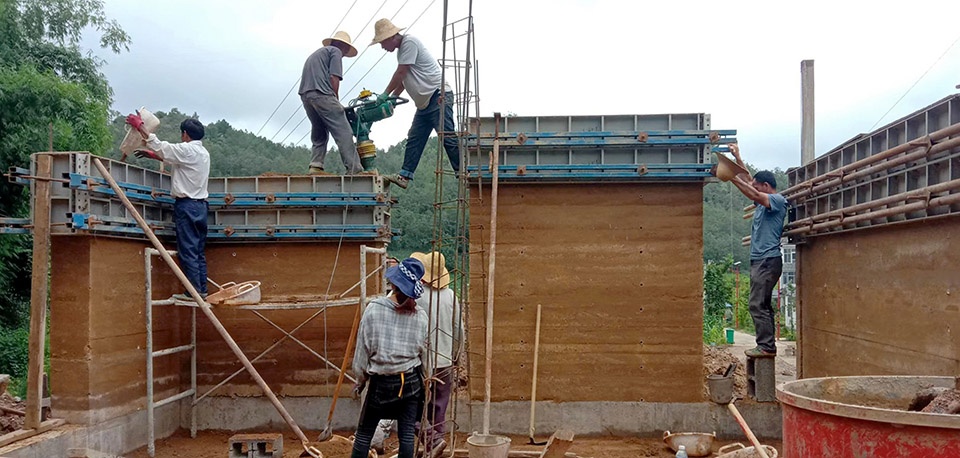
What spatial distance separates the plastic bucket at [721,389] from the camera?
8.02 metres

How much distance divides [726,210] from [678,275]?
188 feet

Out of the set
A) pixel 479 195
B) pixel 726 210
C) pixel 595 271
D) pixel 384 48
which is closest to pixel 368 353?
pixel 479 195

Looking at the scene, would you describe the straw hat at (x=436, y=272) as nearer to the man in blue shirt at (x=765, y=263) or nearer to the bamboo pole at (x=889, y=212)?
the man in blue shirt at (x=765, y=263)

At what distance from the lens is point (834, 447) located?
334cm

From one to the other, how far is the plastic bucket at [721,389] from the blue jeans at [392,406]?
384 cm

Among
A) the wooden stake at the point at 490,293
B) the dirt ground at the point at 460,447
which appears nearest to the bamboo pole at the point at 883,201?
the dirt ground at the point at 460,447

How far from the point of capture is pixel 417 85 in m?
8.80

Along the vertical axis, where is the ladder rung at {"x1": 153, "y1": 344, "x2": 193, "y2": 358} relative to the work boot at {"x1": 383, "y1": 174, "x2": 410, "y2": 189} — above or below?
below

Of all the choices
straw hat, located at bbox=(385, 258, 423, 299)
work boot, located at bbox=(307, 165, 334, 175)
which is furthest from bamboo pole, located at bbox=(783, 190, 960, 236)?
work boot, located at bbox=(307, 165, 334, 175)

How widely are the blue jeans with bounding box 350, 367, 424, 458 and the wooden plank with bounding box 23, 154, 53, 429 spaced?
327cm

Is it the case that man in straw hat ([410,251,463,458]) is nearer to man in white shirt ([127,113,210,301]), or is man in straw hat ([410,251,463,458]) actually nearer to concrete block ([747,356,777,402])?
man in white shirt ([127,113,210,301])

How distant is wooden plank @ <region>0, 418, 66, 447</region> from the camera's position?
20.7 ft

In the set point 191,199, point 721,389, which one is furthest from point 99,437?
point 721,389

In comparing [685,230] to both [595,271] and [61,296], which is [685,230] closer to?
[595,271]
